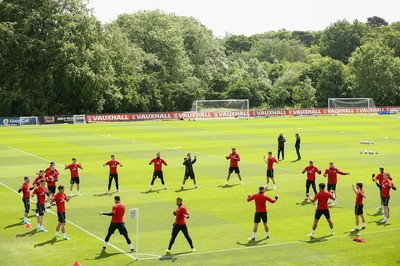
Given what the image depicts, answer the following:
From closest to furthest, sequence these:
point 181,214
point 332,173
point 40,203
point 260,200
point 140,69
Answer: point 181,214 → point 260,200 → point 40,203 → point 332,173 → point 140,69

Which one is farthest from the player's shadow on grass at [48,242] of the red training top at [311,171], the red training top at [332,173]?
the red training top at [332,173]

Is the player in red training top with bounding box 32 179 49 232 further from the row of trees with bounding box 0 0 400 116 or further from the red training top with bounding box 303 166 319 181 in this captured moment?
the row of trees with bounding box 0 0 400 116

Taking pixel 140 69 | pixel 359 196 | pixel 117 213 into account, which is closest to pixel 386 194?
pixel 359 196

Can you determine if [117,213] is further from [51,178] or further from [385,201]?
[385,201]

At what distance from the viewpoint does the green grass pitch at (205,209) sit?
21.9 metres

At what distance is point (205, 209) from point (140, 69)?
89981mm

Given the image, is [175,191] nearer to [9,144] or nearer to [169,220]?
[169,220]

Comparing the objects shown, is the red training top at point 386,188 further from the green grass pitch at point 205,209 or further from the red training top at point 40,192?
the red training top at point 40,192

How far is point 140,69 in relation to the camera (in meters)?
118

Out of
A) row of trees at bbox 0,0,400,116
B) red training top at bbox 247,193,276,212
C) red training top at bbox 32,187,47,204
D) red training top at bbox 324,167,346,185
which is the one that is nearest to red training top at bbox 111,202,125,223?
red training top at bbox 247,193,276,212

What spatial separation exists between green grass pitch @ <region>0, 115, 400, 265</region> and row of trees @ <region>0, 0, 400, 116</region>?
126 ft

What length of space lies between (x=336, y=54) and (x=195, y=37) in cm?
6884

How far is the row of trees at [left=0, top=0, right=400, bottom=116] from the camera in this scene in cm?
9969

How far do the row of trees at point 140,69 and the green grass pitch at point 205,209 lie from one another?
3828 cm
